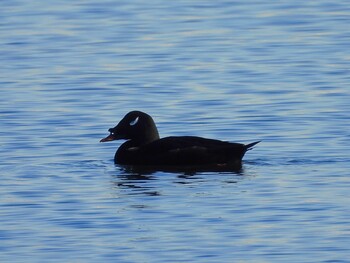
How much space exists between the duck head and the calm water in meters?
0.27

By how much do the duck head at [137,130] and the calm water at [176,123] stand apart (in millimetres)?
271

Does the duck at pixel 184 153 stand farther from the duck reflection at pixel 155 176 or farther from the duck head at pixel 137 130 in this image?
the duck head at pixel 137 130

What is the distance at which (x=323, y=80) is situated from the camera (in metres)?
22.0

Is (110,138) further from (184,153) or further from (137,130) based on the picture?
(184,153)

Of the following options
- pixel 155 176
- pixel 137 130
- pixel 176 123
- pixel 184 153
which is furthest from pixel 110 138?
pixel 176 123

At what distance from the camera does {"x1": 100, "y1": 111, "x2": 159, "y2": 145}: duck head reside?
17.1m

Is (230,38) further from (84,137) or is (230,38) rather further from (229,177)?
(229,177)

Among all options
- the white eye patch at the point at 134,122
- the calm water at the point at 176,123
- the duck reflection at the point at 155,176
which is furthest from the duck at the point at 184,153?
the white eye patch at the point at 134,122

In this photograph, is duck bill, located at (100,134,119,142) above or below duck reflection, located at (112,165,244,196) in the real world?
above

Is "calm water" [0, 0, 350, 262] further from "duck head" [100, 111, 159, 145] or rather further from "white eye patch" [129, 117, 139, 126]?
"white eye patch" [129, 117, 139, 126]

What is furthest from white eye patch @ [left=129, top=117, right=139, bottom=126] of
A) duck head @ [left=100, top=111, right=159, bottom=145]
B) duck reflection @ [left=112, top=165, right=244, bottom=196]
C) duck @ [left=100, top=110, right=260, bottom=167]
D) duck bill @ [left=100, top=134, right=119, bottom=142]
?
duck reflection @ [left=112, top=165, right=244, bottom=196]

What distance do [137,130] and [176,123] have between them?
1862 millimetres

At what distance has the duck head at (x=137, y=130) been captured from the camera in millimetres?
17109

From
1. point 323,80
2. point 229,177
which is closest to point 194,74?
point 323,80
